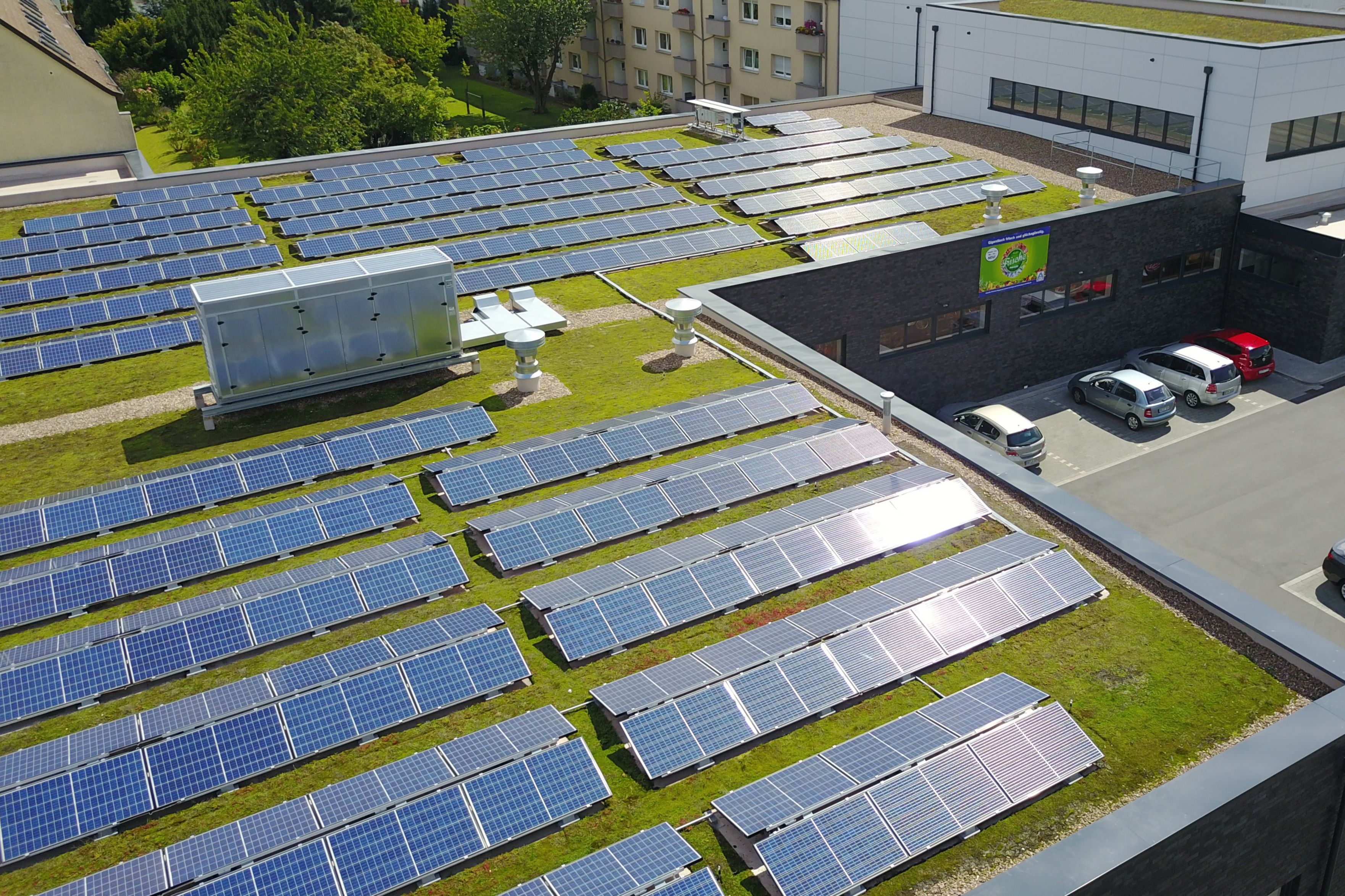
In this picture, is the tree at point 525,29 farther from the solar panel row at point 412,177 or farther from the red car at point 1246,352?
the red car at point 1246,352

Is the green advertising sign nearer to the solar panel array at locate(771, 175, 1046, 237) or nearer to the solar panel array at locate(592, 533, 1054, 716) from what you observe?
the solar panel array at locate(771, 175, 1046, 237)

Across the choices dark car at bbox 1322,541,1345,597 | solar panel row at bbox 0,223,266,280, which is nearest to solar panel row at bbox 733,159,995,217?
solar panel row at bbox 0,223,266,280

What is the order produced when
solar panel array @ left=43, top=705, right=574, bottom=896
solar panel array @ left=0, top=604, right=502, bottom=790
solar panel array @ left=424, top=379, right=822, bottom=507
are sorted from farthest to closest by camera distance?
1. solar panel array @ left=424, top=379, right=822, bottom=507
2. solar panel array @ left=0, top=604, right=502, bottom=790
3. solar panel array @ left=43, top=705, right=574, bottom=896

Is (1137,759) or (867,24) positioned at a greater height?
(867,24)

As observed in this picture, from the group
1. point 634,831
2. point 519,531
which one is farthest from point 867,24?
point 634,831

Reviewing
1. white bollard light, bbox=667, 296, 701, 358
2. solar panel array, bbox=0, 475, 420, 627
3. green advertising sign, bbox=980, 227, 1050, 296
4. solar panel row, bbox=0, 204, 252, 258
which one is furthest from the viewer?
green advertising sign, bbox=980, 227, 1050, 296

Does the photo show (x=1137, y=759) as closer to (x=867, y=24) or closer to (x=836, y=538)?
(x=836, y=538)
